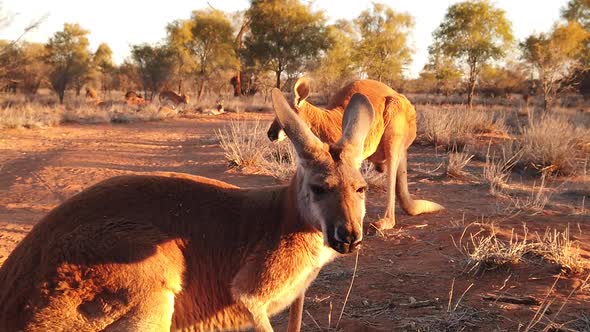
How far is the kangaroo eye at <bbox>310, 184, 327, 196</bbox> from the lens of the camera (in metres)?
2.79

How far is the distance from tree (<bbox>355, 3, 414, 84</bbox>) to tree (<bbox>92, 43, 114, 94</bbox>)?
25890 millimetres

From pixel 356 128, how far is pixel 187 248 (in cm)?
128

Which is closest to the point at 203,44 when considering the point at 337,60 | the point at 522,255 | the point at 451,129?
the point at 337,60

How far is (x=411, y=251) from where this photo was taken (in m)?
5.22

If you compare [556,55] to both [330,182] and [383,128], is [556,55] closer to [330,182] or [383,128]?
[383,128]

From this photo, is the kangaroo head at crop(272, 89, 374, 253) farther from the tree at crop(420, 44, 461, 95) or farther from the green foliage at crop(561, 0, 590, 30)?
the green foliage at crop(561, 0, 590, 30)

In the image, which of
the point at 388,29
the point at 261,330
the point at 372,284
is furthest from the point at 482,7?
the point at 261,330

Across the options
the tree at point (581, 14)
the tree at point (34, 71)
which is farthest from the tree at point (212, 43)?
the tree at point (581, 14)

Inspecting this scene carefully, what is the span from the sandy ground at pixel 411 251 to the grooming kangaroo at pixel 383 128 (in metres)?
0.21

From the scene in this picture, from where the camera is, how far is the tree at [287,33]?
32062 millimetres

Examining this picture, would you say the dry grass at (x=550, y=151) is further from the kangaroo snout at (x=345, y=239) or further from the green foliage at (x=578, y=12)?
the green foliage at (x=578, y=12)

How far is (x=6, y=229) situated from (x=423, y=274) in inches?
190

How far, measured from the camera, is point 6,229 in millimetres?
5961

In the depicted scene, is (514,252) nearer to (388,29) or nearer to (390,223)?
(390,223)
